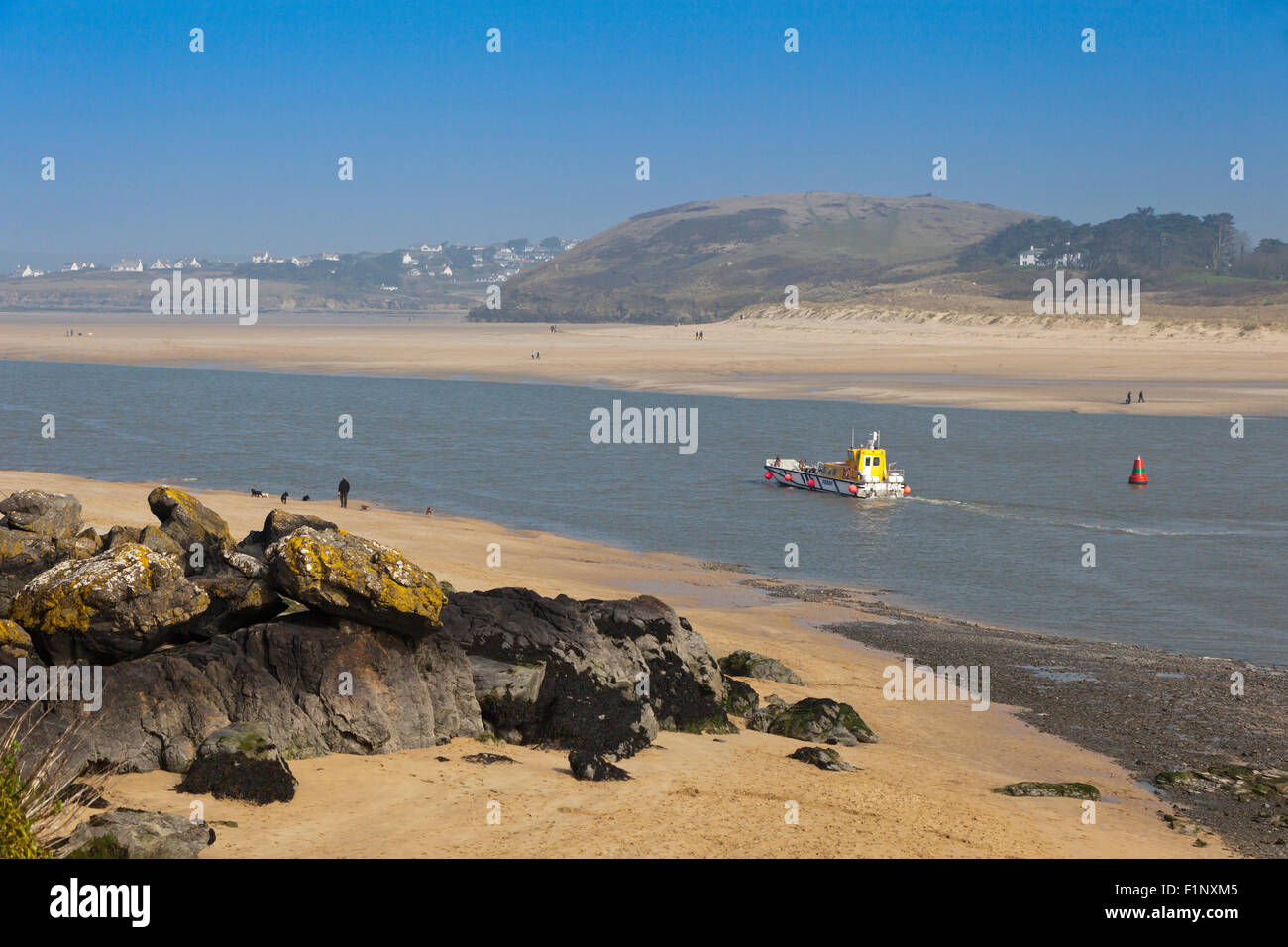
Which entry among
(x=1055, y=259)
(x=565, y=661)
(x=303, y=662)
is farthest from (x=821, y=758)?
(x=1055, y=259)

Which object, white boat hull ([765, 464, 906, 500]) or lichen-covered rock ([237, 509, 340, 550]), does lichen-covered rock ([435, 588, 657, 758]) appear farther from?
white boat hull ([765, 464, 906, 500])

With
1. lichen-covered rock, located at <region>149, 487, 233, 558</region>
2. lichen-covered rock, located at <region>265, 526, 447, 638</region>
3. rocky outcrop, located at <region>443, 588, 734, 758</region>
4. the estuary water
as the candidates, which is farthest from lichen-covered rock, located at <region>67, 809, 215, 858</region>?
the estuary water

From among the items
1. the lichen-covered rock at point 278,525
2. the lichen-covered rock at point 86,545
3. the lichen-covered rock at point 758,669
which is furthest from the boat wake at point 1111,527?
the lichen-covered rock at point 86,545

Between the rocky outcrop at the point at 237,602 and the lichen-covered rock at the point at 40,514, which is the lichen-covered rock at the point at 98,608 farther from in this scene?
the lichen-covered rock at the point at 40,514

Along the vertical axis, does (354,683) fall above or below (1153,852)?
above

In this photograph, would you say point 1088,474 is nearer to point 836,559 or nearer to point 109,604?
point 836,559

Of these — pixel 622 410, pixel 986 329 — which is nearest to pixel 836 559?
pixel 622 410
